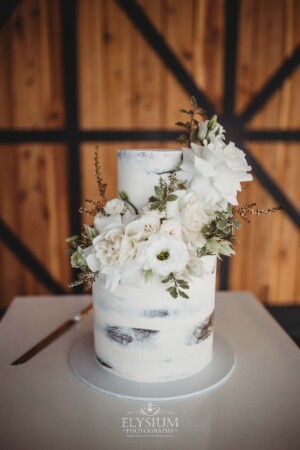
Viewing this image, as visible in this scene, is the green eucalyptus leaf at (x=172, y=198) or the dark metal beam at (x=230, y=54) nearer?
the green eucalyptus leaf at (x=172, y=198)

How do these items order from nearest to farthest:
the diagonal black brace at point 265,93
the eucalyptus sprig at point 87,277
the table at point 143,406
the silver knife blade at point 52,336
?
the table at point 143,406 → the eucalyptus sprig at point 87,277 → the silver knife blade at point 52,336 → the diagonal black brace at point 265,93

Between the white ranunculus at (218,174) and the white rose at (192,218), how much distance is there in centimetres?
2

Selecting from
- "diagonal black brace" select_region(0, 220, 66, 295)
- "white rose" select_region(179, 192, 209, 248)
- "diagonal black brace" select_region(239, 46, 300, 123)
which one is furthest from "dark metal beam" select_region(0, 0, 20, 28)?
"white rose" select_region(179, 192, 209, 248)

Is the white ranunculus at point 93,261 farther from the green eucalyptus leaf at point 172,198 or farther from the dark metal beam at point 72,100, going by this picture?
the dark metal beam at point 72,100

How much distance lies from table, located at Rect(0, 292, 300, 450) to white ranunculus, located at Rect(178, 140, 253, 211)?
0.42m

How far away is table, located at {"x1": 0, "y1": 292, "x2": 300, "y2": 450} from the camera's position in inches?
28.5

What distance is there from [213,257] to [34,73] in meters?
2.04

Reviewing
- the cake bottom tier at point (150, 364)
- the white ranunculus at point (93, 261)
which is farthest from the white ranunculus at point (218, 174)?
the cake bottom tier at point (150, 364)

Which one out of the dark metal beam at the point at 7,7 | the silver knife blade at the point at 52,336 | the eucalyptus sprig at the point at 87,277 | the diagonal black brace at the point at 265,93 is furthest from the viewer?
the diagonal black brace at the point at 265,93

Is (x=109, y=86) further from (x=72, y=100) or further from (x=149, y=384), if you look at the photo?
(x=149, y=384)

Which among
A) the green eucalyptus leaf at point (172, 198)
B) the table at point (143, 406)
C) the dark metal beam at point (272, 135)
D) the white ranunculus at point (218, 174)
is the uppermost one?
the dark metal beam at point (272, 135)

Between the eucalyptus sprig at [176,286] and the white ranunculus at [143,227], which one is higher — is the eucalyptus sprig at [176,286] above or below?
below

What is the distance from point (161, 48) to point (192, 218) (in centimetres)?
197

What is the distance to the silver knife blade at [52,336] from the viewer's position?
985 mm
